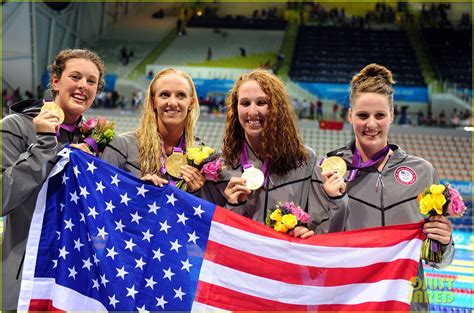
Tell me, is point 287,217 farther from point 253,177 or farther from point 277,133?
point 277,133

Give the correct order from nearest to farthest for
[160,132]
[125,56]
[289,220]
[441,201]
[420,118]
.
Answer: [441,201] → [289,220] → [160,132] → [420,118] → [125,56]

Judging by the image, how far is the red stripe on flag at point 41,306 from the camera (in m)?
2.47

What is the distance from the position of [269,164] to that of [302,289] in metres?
0.68

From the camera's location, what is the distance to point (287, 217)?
2.32 metres

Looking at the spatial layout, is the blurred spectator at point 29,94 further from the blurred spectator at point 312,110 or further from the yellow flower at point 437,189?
the yellow flower at point 437,189

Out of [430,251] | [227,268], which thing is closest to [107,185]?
[227,268]

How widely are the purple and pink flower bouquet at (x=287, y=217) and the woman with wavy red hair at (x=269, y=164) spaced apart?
7 centimetres

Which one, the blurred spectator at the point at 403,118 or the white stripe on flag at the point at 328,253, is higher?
the blurred spectator at the point at 403,118

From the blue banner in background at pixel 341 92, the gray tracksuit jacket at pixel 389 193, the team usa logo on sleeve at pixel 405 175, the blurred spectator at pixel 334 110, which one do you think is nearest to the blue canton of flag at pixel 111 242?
the gray tracksuit jacket at pixel 389 193

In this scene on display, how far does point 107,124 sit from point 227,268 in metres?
1.15

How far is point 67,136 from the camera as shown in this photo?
108 inches

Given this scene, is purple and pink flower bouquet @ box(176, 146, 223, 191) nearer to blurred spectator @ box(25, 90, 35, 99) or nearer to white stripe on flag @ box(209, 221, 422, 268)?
white stripe on flag @ box(209, 221, 422, 268)

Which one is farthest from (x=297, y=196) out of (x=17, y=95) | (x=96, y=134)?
(x=17, y=95)

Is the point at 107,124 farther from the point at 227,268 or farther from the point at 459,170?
the point at 459,170
